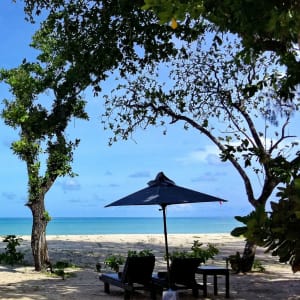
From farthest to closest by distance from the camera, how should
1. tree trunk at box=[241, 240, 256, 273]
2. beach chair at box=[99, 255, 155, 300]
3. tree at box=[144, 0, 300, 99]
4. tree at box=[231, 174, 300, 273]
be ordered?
tree trunk at box=[241, 240, 256, 273] < beach chair at box=[99, 255, 155, 300] < tree at box=[144, 0, 300, 99] < tree at box=[231, 174, 300, 273]

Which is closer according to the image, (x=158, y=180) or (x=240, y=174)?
(x=158, y=180)

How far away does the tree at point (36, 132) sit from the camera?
1282cm

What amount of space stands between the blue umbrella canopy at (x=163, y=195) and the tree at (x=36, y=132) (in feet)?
14.1

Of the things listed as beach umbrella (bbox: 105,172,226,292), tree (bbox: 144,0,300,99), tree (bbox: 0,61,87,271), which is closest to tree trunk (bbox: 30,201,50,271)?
tree (bbox: 0,61,87,271)

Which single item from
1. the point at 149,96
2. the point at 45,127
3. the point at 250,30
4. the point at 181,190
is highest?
the point at 149,96

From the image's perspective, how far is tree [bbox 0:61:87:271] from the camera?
12.8m

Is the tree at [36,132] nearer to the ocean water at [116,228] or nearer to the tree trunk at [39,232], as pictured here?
the tree trunk at [39,232]

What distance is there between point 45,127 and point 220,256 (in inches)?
314

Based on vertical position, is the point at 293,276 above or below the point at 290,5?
below

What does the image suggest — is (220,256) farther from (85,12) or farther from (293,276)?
(85,12)

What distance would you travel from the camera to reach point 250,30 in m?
3.77

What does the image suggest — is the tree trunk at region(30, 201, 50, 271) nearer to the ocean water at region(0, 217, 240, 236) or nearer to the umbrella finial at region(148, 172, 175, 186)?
the umbrella finial at region(148, 172, 175, 186)

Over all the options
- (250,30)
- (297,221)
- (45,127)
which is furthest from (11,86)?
(297,221)

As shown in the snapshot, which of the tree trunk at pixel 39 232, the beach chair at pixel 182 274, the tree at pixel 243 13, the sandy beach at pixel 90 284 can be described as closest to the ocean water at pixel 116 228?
the sandy beach at pixel 90 284
